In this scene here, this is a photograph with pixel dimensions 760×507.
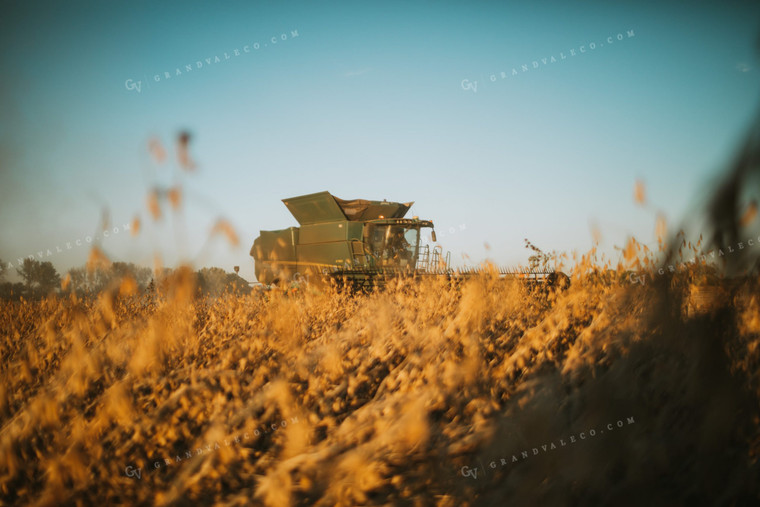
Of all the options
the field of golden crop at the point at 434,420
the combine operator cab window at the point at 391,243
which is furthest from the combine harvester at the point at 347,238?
the field of golden crop at the point at 434,420

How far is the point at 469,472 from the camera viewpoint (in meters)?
1.15

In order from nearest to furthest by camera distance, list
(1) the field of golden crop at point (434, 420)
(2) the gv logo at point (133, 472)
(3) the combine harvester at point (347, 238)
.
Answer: (1) the field of golden crop at point (434, 420) < (2) the gv logo at point (133, 472) < (3) the combine harvester at point (347, 238)

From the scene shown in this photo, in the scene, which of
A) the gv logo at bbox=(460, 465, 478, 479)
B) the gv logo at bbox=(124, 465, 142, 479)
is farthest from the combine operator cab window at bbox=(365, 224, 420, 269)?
the gv logo at bbox=(460, 465, 478, 479)

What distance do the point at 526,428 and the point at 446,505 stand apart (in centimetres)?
33

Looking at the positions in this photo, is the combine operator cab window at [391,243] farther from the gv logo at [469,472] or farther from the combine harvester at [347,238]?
the gv logo at [469,472]

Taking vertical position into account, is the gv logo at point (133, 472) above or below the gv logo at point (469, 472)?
below

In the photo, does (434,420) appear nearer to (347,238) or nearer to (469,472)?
(469,472)

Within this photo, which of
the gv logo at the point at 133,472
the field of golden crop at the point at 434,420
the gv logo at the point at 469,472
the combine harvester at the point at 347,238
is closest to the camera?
the field of golden crop at the point at 434,420

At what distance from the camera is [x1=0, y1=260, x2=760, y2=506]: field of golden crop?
929mm

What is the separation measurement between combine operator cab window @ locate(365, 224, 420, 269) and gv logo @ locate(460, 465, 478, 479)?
32.3ft

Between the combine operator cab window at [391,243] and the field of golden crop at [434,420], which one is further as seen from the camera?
the combine operator cab window at [391,243]

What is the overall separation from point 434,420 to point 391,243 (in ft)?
32.1

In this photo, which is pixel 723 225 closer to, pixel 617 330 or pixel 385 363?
pixel 617 330

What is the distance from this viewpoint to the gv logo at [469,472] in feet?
3.74
